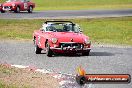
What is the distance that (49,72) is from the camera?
13.4 metres

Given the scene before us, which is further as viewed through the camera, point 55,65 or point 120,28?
point 120,28

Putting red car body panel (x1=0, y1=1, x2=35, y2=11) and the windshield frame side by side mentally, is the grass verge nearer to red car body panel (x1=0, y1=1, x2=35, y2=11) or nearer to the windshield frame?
the windshield frame

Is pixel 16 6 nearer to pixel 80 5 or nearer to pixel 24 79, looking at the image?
pixel 80 5

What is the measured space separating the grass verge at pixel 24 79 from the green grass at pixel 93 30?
40.7ft

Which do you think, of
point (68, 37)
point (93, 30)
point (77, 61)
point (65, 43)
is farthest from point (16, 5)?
point (77, 61)

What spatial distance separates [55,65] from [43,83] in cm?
386

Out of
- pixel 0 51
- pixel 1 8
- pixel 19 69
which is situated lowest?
pixel 1 8

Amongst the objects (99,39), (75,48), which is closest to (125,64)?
(75,48)

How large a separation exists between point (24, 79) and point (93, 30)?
20.9m

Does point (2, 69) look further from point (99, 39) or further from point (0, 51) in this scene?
point (99, 39)

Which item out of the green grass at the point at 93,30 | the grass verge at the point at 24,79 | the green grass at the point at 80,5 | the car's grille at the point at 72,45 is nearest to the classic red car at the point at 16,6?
the green grass at the point at 80,5

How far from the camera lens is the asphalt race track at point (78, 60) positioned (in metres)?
14.3

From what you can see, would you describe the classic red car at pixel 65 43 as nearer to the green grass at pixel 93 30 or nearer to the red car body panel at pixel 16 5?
the green grass at pixel 93 30

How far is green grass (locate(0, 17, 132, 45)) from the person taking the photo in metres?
28.0
